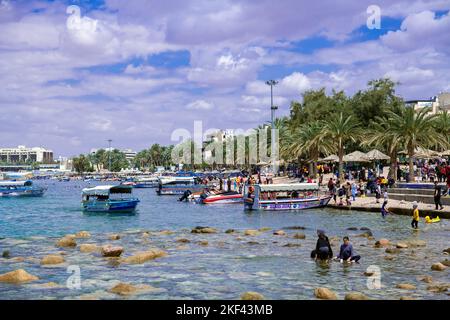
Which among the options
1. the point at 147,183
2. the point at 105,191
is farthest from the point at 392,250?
the point at 147,183

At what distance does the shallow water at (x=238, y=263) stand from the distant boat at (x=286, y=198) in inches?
224

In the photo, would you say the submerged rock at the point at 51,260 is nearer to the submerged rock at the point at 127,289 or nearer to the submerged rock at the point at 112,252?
the submerged rock at the point at 112,252

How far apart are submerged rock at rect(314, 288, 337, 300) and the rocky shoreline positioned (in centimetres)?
3

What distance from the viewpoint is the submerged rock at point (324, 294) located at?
18764 millimetres

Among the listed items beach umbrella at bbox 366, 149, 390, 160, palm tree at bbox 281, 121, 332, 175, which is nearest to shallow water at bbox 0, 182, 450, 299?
beach umbrella at bbox 366, 149, 390, 160

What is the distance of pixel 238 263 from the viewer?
86.6ft

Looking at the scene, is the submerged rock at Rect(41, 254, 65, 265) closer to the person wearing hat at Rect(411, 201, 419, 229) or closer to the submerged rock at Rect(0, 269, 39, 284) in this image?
the submerged rock at Rect(0, 269, 39, 284)

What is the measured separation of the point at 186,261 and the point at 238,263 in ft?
8.86

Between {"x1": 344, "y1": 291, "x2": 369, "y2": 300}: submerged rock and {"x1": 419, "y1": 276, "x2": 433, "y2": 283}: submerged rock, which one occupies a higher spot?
{"x1": 344, "y1": 291, "x2": 369, "y2": 300}: submerged rock

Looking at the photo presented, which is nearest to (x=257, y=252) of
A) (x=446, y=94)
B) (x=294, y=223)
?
(x=294, y=223)

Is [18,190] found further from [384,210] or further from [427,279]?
[427,279]

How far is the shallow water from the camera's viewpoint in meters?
20.8

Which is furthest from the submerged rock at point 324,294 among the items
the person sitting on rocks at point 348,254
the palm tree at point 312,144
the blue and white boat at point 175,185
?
the blue and white boat at point 175,185
